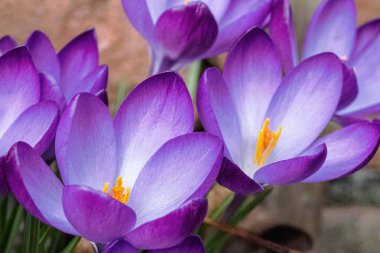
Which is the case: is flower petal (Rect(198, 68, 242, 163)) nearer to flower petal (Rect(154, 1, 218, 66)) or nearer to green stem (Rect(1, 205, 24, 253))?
flower petal (Rect(154, 1, 218, 66))

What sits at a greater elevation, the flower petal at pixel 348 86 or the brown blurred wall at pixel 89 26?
the flower petal at pixel 348 86

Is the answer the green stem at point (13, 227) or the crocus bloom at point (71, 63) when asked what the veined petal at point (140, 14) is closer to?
the crocus bloom at point (71, 63)

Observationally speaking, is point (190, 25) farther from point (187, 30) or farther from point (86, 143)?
point (86, 143)

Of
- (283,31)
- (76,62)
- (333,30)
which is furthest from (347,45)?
(76,62)

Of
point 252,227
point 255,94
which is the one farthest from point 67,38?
point 255,94

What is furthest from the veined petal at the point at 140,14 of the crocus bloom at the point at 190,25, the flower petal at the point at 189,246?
the flower petal at the point at 189,246

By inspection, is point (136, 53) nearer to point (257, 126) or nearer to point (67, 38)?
point (67, 38)

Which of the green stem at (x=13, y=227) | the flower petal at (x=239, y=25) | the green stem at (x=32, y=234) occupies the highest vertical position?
the flower petal at (x=239, y=25)

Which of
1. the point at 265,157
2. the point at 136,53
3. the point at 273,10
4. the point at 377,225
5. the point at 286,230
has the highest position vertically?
the point at 273,10
